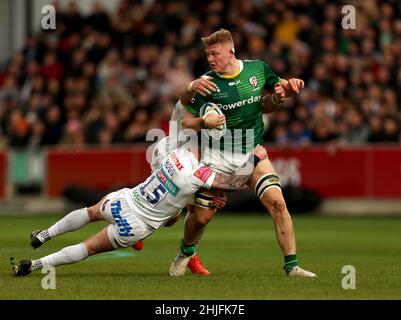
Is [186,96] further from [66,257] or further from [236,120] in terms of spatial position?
[66,257]

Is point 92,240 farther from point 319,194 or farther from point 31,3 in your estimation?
point 31,3

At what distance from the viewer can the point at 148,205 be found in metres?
11.5

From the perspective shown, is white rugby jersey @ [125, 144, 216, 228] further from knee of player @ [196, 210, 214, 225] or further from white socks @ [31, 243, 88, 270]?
white socks @ [31, 243, 88, 270]

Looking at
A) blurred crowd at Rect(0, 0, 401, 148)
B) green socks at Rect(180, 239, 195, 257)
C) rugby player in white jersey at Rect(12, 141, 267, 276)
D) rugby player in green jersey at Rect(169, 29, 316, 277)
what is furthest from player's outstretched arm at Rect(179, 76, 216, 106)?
blurred crowd at Rect(0, 0, 401, 148)

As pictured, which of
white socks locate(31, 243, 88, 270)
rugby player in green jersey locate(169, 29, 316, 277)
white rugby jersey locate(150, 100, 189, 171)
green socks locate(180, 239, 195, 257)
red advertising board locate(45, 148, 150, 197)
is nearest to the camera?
white socks locate(31, 243, 88, 270)

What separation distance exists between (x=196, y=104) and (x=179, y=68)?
1486cm

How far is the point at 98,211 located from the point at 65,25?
60.1 feet

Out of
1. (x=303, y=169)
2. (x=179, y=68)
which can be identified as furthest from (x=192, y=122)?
(x=179, y=68)

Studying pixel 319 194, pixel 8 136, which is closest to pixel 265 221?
pixel 319 194

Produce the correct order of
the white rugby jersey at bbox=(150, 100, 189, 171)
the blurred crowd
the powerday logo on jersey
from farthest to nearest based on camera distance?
the blurred crowd
the white rugby jersey at bbox=(150, 100, 189, 171)
the powerday logo on jersey

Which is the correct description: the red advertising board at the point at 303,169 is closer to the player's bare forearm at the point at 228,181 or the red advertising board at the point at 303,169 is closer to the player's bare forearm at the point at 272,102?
the player's bare forearm at the point at 272,102

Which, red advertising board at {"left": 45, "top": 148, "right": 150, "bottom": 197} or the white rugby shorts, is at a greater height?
the white rugby shorts

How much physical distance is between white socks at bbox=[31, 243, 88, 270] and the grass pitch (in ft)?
0.53

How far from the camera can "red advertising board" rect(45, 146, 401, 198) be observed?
79.2 ft
